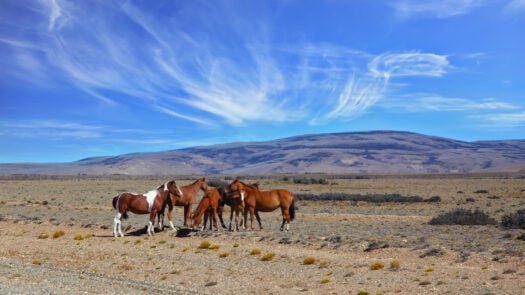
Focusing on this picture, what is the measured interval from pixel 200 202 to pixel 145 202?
2.26 metres

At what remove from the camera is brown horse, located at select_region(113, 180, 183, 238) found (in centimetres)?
1911

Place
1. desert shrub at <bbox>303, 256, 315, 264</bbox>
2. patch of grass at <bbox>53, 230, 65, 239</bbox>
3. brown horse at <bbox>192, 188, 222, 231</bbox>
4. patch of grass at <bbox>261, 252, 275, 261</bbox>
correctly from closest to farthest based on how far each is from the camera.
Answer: desert shrub at <bbox>303, 256, 315, 264</bbox> < patch of grass at <bbox>261, 252, 275, 261</bbox> < brown horse at <bbox>192, 188, 222, 231</bbox> < patch of grass at <bbox>53, 230, 65, 239</bbox>

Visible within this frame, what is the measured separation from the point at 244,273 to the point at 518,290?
6.79 meters

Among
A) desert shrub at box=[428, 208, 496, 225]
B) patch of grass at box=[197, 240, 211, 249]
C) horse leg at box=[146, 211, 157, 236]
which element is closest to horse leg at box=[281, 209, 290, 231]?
patch of grass at box=[197, 240, 211, 249]

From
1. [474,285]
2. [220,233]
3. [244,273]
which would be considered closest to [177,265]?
[244,273]

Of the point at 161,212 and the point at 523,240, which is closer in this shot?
the point at 523,240

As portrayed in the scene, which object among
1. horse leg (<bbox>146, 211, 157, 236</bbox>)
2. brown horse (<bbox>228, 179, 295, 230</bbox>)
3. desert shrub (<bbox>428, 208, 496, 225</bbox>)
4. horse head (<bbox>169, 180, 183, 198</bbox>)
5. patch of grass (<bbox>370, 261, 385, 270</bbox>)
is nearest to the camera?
patch of grass (<bbox>370, 261, 385, 270</bbox>)

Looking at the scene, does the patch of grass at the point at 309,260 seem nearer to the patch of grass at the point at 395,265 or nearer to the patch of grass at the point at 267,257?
the patch of grass at the point at 267,257

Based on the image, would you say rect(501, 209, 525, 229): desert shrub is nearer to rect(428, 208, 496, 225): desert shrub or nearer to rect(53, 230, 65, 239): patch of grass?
rect(428, 208, 496, 225): desert shrub

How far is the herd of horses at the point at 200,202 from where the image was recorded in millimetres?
19266

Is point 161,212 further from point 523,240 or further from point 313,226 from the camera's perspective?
point 523,240

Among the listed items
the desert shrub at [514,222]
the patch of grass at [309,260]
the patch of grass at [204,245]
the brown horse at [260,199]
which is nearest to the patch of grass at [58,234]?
the patch of grass at [204,245]

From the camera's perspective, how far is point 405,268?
45.5ft

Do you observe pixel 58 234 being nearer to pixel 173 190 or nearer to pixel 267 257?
pixel 173 190
